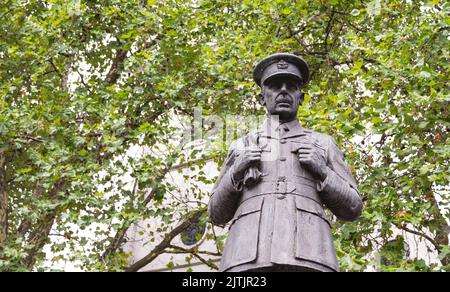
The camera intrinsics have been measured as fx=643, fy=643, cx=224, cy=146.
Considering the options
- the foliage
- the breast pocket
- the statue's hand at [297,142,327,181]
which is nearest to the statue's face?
the breast pocket

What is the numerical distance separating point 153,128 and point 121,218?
5.41 ft

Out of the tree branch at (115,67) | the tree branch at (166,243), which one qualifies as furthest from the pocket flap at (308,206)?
the tree branch at (115,67)

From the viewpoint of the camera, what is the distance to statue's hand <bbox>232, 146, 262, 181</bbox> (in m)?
4.86

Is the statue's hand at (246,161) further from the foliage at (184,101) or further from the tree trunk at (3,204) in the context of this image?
the tree trunk at (3,204)

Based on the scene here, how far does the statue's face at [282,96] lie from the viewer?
5.21 metres

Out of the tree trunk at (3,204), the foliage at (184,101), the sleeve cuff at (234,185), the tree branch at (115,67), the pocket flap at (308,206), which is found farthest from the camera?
the tree branch at (115,67)

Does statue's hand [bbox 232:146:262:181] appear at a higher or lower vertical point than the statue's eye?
lower

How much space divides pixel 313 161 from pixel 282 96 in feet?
2.24

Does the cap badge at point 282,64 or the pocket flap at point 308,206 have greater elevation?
the cap badge at point 282,64

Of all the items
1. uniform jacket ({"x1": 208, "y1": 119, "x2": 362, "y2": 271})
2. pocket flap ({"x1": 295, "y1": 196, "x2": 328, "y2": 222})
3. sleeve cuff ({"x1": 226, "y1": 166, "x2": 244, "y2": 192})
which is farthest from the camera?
sleeve cuff ({"x1": 226, "y1": 166, "x2": 244, "y2": 192})

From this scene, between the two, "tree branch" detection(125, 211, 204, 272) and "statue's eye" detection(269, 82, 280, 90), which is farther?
"tree branch" detection(125, 211, 204, 272)

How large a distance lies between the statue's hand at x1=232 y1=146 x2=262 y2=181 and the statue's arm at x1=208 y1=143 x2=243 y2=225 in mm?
67

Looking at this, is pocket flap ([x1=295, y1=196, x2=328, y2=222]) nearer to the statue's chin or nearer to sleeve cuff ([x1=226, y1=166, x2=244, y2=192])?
sleeve cuff ([x1=226, y1=166, x2=244, y2=192])

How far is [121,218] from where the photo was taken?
1101 centimetres
